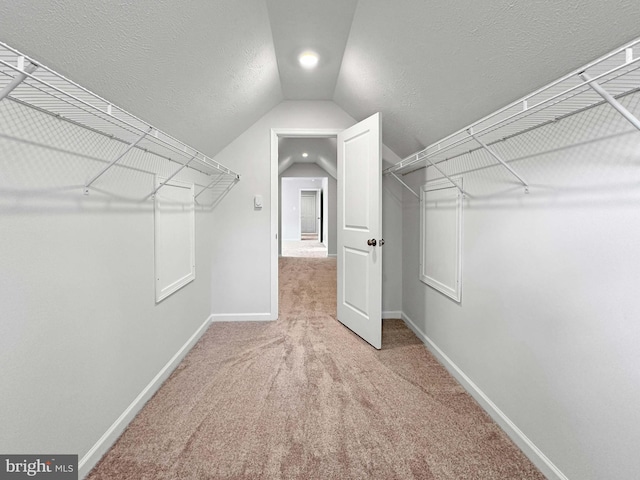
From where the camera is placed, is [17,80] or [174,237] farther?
[174,237]

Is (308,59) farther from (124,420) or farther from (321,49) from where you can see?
(124,420)

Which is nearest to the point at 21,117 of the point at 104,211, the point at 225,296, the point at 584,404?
the point at 104,211

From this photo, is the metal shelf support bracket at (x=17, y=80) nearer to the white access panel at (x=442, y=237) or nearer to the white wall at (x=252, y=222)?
the white access panel at (x=442, y=237)

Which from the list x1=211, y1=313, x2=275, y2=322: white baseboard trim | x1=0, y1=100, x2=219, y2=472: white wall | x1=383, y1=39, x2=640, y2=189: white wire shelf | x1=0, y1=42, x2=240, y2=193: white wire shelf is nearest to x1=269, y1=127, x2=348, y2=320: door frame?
x1=211, y1=313, x2=275, y2=322: white baseboard trim

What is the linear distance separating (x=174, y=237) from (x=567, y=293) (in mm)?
2225

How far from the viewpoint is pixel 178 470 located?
4.39 feet

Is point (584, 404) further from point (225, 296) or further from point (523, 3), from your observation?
point (225, 296)

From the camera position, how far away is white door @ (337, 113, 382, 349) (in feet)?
8.34

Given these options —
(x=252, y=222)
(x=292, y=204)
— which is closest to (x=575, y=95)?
(x=252, y=222)

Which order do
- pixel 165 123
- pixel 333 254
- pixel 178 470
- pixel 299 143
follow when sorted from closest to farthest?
pixel 178 470 < pixel 165 123 < pixel 299 143 < pixel 333 254

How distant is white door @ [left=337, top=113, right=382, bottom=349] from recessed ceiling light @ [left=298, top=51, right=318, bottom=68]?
60 centimetres

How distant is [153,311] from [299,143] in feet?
13.8
